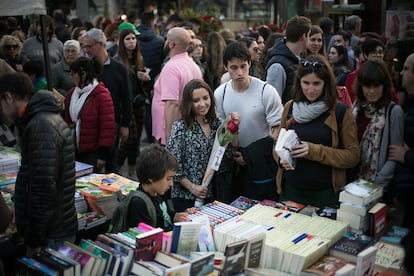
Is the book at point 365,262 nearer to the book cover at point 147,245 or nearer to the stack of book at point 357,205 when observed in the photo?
the stack of book at point 357,205

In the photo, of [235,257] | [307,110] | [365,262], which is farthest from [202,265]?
[307,110]

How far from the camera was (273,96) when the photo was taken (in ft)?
14.0

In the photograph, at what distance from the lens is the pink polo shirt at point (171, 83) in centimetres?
505

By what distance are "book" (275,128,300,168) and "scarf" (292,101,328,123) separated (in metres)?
0.11

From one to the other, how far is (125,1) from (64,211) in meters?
19.4

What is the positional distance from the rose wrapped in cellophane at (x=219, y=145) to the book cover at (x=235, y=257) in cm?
134

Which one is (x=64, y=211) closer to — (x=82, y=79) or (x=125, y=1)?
(x=82, y=79)

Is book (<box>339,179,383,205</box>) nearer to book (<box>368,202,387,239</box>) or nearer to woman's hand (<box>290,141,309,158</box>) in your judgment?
book (<box>368,202,387,239</box>)

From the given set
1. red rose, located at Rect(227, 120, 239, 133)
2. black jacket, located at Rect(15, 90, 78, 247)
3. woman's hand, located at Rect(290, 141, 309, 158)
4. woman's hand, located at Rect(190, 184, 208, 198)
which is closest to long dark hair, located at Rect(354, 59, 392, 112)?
woman's hand, located at Rect(290, 141, 309, 158)

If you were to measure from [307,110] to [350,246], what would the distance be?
3.42 feet

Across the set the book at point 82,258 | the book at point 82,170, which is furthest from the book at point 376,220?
the book at point 82,170

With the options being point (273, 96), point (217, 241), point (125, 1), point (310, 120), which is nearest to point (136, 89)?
point (273, 96)

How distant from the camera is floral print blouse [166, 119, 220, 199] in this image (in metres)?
4.09

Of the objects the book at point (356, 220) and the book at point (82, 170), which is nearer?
the book at point (356, 220)
